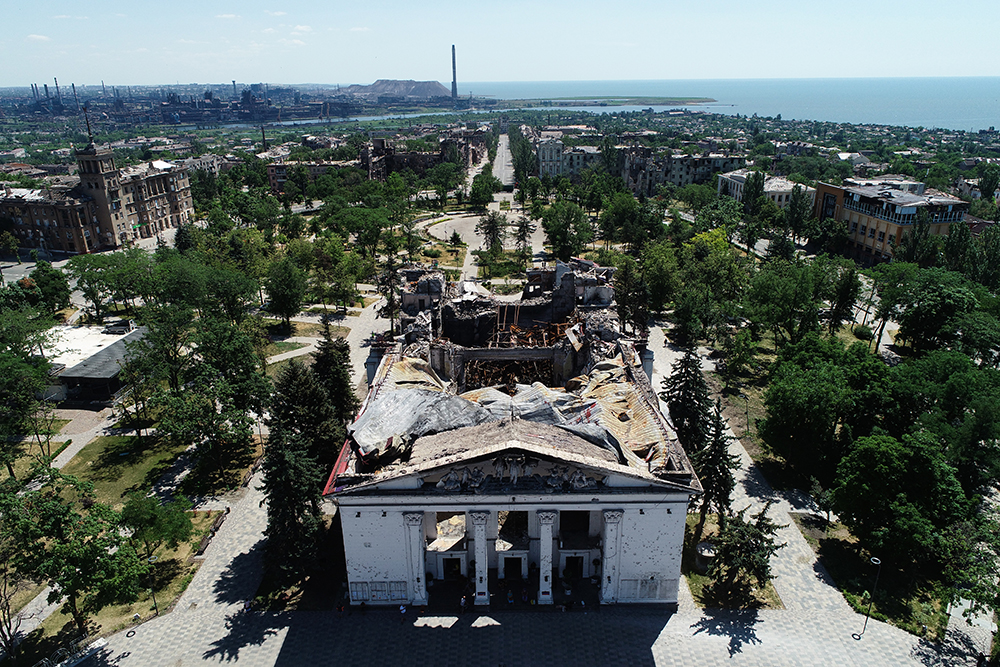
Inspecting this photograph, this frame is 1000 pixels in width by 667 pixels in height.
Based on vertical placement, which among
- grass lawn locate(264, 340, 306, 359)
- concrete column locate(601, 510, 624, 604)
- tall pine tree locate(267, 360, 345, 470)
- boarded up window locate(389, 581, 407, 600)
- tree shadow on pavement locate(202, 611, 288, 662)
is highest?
tall pine tree locate(267, 360, 345, 470)

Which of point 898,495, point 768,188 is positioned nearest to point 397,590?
point 898,495

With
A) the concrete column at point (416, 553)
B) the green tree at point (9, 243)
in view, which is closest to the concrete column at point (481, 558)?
the concrete column at point (416, 553)

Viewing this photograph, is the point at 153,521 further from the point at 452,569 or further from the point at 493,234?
the point at 493,234

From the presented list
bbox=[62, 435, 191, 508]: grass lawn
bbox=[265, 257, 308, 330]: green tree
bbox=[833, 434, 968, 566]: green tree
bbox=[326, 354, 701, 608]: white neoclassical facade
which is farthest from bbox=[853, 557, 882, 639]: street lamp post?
bbox=[265, 257, 308, 330]: green tree

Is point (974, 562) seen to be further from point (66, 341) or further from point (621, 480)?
point (66, 341)

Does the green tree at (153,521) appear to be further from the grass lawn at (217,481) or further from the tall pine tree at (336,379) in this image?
the tall pine tree at (336,379)

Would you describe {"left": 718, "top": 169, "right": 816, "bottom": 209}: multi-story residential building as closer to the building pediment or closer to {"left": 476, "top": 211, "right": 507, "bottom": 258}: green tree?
{"left": 476, "top": 211, "right": 507, "bottom": 258}: green tree

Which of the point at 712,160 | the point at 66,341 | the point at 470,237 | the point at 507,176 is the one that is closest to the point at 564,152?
the point at 507,176
